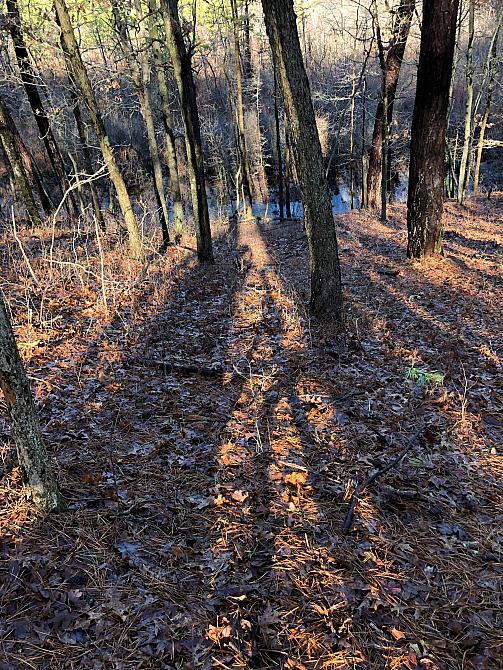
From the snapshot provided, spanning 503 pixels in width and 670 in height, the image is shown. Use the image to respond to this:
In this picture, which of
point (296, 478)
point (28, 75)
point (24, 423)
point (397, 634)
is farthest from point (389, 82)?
point (397, 634)

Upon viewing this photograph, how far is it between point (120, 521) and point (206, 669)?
1194 millimetres

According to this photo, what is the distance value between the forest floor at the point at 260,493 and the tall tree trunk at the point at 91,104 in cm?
395

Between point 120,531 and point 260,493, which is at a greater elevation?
point 120,531

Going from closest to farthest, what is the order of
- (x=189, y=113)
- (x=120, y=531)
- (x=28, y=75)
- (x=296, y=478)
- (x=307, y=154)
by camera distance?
(x=120, y=531) → (x=296, y=478) → (x=307, y=154) → (x=189, y=113) → (x=28, y=75)

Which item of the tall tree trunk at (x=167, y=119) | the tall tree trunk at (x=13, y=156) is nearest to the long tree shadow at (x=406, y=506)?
the tall tree trunk at (x=13, y=156)

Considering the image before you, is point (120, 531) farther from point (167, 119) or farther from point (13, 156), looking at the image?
point (167, 119)

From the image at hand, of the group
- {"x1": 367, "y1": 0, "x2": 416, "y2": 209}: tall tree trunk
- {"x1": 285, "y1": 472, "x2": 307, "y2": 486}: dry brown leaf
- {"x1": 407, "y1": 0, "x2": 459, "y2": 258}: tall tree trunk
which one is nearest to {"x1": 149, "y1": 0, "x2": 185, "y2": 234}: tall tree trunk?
{"x1": 367, "y1": 0, "x2": 416, "y2": 209}: tall tree trunk

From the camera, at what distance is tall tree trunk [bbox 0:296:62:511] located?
2.52 m

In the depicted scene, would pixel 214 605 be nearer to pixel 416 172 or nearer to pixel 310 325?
pixel 310 325

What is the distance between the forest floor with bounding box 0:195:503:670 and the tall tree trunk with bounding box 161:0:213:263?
4.48 meters

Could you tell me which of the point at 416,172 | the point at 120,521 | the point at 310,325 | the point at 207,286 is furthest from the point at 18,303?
the point at 416,172

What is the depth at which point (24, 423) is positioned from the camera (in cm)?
269

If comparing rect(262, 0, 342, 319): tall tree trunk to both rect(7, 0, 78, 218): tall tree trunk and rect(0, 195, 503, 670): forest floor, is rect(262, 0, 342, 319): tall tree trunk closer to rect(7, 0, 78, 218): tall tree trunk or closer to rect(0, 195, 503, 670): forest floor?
rect(0, 195, 503, 670): forest floor

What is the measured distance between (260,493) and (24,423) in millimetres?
1856
